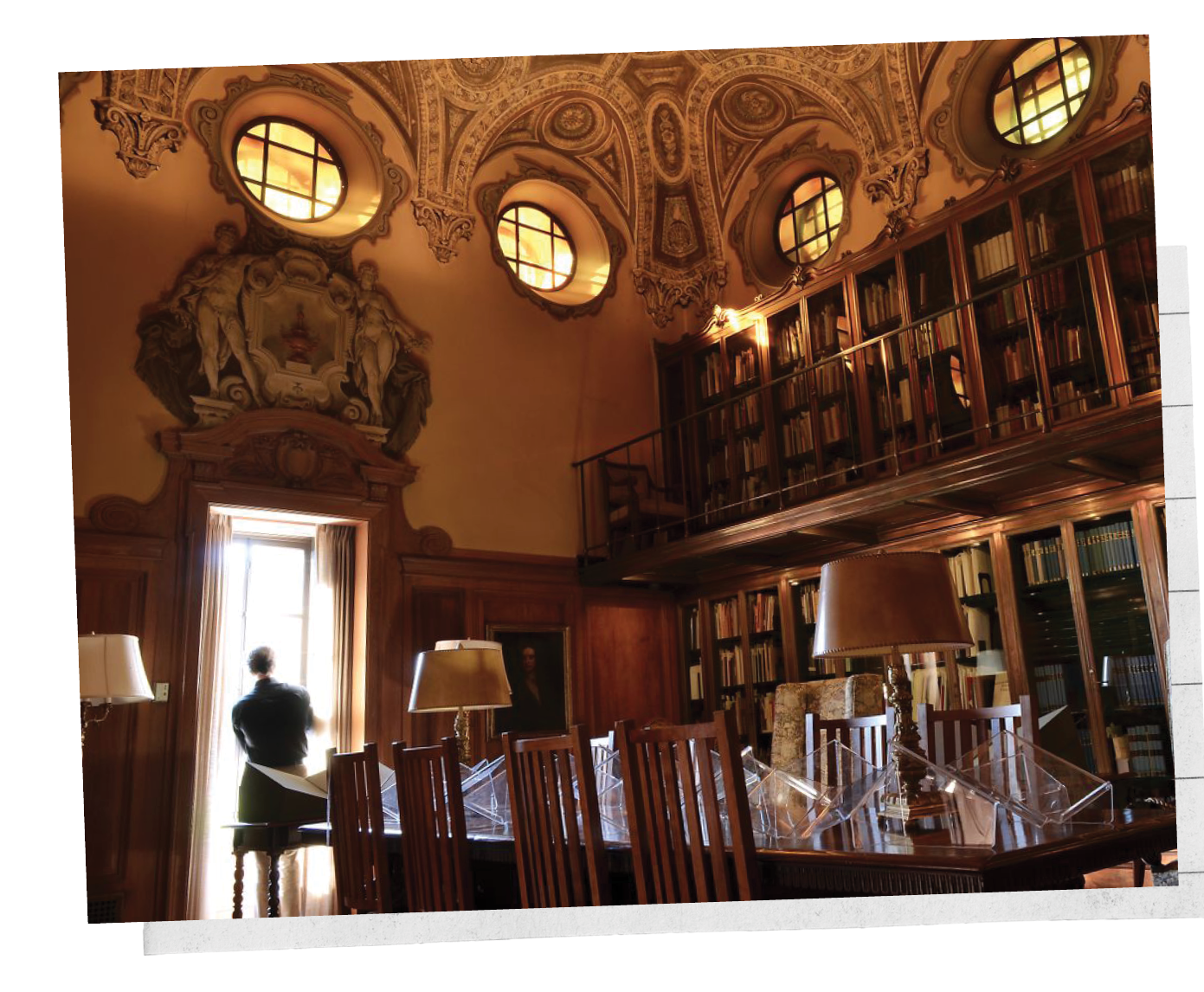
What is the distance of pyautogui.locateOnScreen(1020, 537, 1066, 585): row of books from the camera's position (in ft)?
20.0

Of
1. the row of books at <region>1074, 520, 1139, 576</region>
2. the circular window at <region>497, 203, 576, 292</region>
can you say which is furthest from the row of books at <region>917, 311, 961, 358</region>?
the circular window at <region>497, 203, 576, 292</region>

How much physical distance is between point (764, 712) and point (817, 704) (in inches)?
68.3

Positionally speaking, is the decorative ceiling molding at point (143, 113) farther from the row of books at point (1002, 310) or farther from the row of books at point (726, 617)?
the row of books at point (1002, 310)

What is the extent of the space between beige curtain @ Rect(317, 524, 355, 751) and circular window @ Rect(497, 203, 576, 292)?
2712 millimetres

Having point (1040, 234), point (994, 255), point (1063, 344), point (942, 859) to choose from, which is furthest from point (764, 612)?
point (942, 859)

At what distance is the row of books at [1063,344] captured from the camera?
6.21 metres

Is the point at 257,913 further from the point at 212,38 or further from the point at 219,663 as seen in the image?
the point at 212,38

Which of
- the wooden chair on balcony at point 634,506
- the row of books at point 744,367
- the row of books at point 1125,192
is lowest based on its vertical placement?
the wooden chair on balcony at point 634,506

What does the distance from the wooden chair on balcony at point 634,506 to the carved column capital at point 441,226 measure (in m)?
2.09

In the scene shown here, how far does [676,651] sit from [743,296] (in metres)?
3.07

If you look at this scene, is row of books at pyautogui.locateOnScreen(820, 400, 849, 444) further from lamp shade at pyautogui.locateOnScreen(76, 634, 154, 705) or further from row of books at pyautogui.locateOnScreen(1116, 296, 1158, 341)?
lamp shade at pyautogui.locateOnScreen(76, 634, 154, 705)

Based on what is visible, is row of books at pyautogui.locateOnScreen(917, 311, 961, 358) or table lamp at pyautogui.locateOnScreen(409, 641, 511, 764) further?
row of books at pyautogui.locateOnScreen(917, 311, 961, 358)

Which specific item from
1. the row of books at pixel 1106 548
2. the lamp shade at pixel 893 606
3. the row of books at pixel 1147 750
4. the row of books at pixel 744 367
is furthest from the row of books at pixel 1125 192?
the lamp shade at pixel 893 606

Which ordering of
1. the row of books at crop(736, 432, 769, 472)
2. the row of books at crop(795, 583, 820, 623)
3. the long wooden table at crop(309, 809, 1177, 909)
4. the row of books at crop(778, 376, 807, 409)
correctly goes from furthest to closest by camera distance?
the row of books at crop(736, 432, 769, 472) < the row of books at crop(778, 376, 807, 409) < the row of books at crop(795, 583, 820, 623) < the long wooden table at crop(309, 809, 1177, 909)
